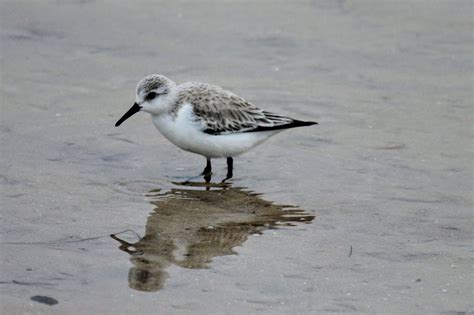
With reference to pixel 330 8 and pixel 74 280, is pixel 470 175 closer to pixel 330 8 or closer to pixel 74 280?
pixel 74 280

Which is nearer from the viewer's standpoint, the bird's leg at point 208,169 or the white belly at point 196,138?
the white belly at point 196,138

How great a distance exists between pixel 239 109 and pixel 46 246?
9.05 ft

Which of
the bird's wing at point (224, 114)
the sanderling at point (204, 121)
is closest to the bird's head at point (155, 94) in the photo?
the sanderling at point (204, 121)

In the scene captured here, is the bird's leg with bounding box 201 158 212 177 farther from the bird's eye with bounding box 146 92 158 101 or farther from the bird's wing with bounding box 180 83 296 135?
the bird's eye with bounding box 146 92 158 101

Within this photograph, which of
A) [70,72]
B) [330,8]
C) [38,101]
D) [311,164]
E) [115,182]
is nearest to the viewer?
[115,182]

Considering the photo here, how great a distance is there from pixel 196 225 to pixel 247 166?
69.5 inches

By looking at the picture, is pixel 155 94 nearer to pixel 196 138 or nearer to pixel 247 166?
pixel 196 138

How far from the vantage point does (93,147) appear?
8.84m

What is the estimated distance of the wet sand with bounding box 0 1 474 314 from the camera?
5984 millimetres

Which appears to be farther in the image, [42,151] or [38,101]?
[38,101]

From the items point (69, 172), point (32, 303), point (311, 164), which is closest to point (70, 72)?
point (69, 172)

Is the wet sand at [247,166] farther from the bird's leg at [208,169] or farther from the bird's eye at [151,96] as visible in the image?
the bird's eye at [151,96]

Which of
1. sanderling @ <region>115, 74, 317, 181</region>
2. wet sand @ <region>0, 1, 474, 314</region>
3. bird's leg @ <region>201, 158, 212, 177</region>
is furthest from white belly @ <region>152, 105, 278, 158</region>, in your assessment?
wet sand @ <region>0, 1, 474, 314</region>

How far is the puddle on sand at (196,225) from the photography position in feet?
20.5
